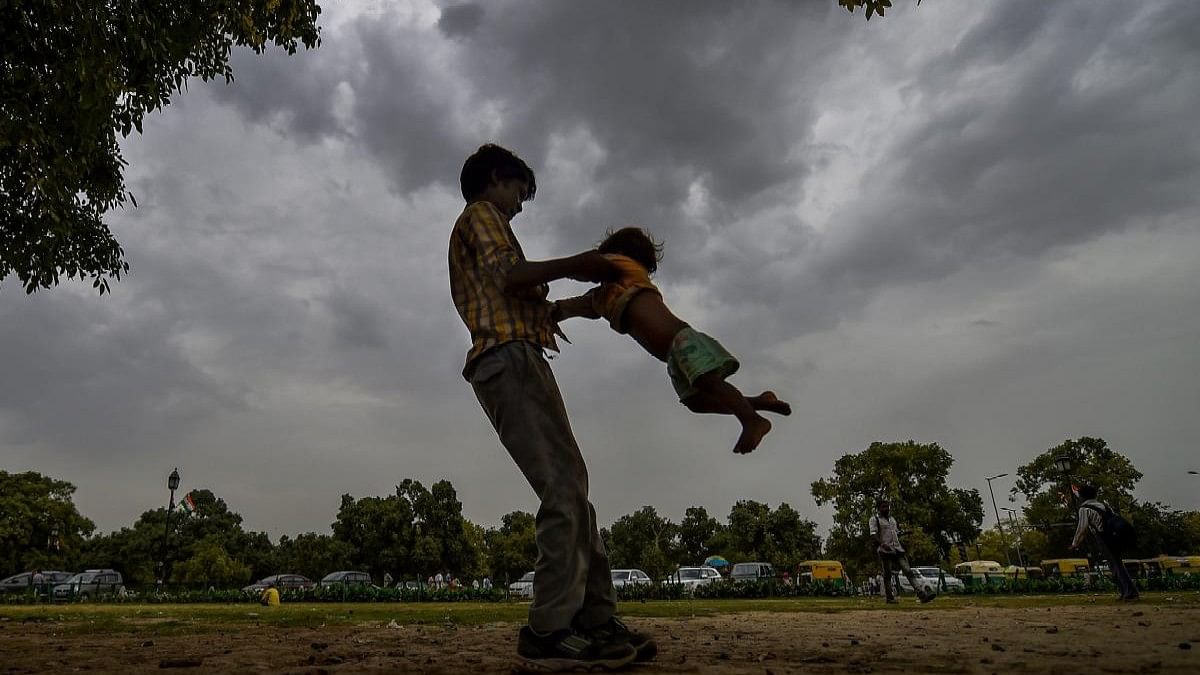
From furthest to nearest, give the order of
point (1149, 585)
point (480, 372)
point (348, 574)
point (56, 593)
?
point (348, 574) < point (56, 593) < point (1149, 585) < point (480, 372)

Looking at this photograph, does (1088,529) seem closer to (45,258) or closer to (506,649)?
(506,649)

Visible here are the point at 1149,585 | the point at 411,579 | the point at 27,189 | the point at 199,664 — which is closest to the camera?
the point at 199,664

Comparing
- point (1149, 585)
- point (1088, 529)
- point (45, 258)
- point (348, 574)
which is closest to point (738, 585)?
point (1149, 585)

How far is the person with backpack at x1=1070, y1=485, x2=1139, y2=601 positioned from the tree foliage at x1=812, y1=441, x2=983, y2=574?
35.9m

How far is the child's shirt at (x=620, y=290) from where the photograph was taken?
358 centimetres

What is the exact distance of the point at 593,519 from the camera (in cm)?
341

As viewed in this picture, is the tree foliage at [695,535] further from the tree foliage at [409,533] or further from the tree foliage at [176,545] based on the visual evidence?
the tree foliage at [176,545]

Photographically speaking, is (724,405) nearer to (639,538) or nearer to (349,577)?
(349,577)

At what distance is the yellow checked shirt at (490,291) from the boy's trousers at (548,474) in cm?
8

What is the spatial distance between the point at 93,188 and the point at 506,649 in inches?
346

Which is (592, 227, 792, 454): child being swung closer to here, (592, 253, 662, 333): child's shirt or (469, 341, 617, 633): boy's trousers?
(592, 253, 662, 333): child's shirt

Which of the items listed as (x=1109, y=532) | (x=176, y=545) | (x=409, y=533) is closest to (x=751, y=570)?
(x=409, y=533)

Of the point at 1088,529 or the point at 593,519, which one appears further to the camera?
the point at 1088,529

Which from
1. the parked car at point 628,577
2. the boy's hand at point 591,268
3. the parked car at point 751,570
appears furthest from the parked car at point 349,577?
the boy's hand at point 591,268
